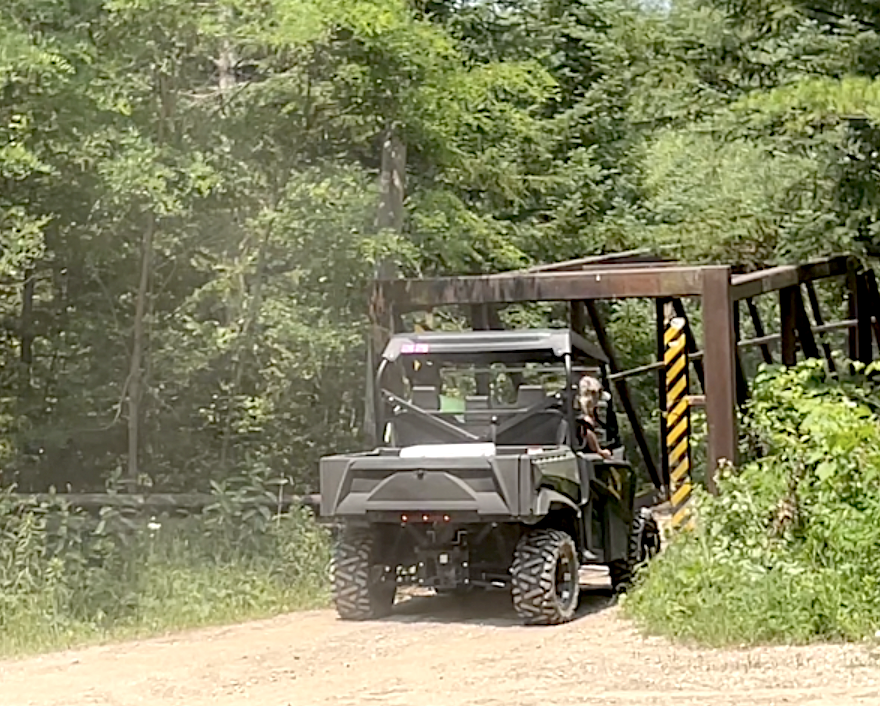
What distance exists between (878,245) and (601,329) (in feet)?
10.5

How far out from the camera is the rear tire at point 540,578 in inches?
418

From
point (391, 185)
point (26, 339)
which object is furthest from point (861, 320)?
point (26, 339)

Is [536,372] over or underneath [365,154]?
underneath

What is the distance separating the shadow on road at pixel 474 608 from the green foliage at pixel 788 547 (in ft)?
3.62

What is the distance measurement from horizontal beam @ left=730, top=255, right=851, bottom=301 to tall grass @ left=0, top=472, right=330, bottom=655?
4.62 metres

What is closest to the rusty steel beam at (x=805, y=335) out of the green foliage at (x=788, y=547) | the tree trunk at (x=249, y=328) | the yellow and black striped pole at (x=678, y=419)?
the yellow and black striped pole at (x=678, y=419)

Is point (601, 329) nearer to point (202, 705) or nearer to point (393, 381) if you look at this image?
point (393, 381)

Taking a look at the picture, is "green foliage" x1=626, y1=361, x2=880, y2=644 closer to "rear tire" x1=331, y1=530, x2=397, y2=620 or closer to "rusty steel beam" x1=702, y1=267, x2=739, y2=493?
"rusty steel beam" x1=702, y1=267, x2=739, y2=493

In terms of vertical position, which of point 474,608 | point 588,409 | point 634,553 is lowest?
point 474,608

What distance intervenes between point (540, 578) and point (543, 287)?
402 cm

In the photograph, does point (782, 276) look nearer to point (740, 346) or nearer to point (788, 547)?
point (740, 346)

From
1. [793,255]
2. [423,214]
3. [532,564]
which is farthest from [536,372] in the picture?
[793,255]

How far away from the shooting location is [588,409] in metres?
11.9

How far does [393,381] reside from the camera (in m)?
12.2
